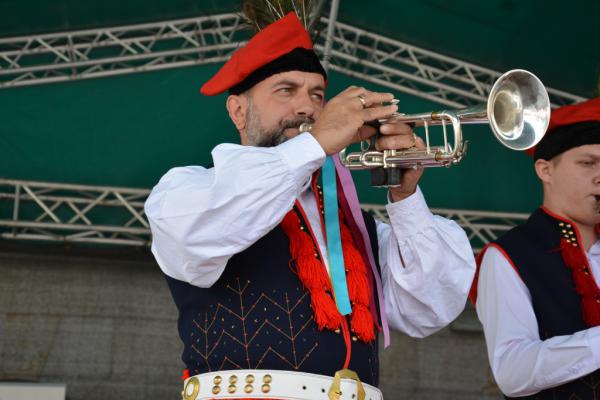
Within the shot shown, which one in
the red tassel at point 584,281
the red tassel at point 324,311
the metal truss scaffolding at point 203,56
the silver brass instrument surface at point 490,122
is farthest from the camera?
the metal truss scaffolding at point 203,56

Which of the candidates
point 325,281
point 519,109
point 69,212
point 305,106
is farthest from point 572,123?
point 69,212

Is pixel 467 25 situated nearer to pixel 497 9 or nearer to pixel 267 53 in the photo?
pixel 497 9

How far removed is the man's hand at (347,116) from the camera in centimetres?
218

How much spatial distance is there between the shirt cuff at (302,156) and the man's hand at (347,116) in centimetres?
3

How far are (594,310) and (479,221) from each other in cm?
372

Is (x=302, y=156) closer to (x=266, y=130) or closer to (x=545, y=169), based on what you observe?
(x=266, y=130)

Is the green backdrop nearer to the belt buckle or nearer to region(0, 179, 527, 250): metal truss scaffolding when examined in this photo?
region(0, 179, 527, 250): metal truss scaffolding

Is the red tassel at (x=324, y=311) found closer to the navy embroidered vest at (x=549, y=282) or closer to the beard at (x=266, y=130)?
the beard at (x=266, y=130)

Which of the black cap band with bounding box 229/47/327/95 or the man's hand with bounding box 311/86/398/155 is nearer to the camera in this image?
the man's hand with bounding box 311/86/398/155

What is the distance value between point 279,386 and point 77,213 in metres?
4.21

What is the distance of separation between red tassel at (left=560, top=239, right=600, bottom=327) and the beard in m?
1.28

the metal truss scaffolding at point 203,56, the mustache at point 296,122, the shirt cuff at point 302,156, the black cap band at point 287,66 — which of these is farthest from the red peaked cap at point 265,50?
the metal truss scaffolding at point 203,56

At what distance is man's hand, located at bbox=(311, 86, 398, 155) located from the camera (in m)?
2.18

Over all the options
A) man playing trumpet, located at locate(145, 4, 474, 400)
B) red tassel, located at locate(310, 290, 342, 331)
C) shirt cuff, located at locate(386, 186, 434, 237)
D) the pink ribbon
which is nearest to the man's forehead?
man playing trumpet, located at locate(145, 4, 474, 400)
